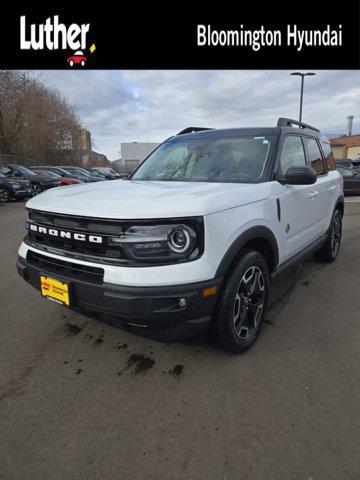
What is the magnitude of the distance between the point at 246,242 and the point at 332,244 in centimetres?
308

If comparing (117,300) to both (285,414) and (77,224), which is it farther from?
(285,414)

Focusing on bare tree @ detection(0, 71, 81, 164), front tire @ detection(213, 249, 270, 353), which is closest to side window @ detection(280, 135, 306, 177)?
front tire @ detection(213, 249, 270, 353)

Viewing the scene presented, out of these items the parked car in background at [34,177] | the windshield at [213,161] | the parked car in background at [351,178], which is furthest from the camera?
the parked car in background at [34,177]

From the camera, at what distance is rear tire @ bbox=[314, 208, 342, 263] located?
494 centimetres

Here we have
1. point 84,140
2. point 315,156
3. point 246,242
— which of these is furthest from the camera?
point 84,140

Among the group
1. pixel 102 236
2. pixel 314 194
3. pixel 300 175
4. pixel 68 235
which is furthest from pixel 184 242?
pixel 314 194

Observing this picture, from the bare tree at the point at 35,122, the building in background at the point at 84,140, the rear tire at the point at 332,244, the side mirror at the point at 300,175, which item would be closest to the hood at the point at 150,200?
the side mirror at the point at 300,175

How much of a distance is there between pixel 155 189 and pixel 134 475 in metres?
1.90

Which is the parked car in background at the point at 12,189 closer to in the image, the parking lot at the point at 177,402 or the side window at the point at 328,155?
the parking lot at the point at 177,402

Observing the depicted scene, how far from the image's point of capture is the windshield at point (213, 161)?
10.2ft

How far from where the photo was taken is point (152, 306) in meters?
2.12

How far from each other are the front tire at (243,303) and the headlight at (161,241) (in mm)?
467

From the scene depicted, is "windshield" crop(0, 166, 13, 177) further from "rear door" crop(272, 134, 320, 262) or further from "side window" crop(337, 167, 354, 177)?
"side window" crop(337, 167, 354, 177)

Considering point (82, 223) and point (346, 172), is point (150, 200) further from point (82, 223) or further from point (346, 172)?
point (346, 172)
